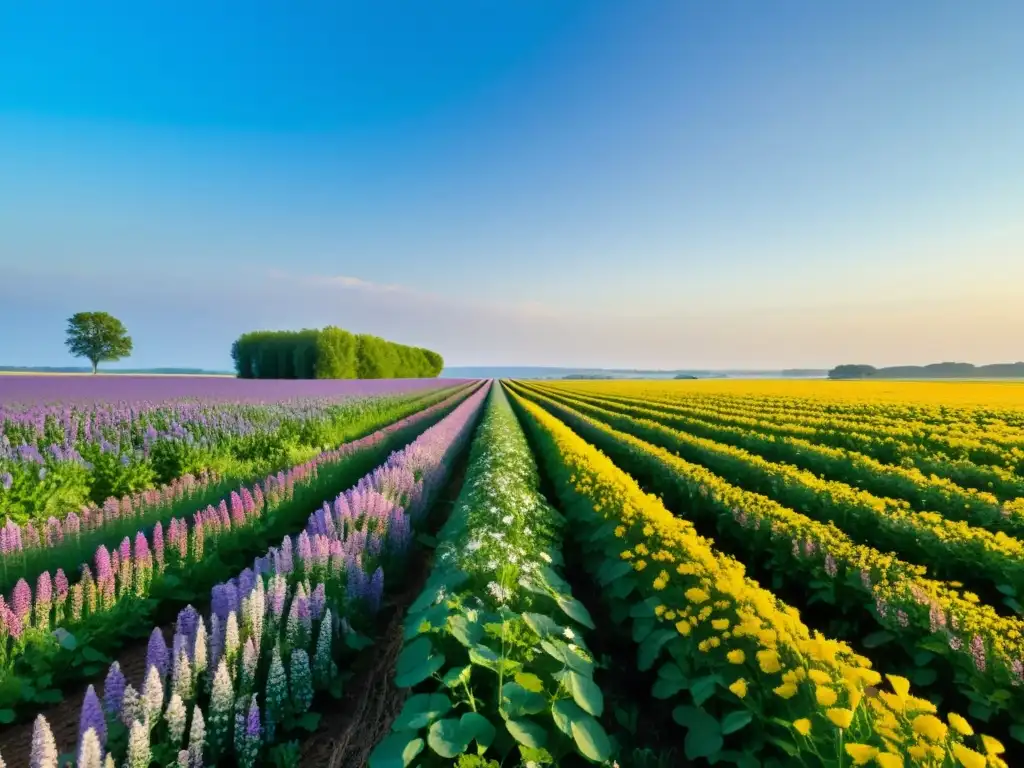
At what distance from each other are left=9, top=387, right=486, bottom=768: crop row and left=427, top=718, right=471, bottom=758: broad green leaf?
3.64ft

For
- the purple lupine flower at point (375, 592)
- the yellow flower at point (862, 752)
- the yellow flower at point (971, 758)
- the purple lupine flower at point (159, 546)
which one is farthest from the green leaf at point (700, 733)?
the purple lupine flower at point (159, 546)

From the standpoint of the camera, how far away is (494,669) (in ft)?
8.87

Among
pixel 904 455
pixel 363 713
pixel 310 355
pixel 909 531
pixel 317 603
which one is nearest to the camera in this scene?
pixel 363 713

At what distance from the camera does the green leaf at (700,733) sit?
2.83m

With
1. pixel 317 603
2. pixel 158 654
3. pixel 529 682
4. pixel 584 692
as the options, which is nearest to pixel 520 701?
pixel 529 682

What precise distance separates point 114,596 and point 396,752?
3.60 metres

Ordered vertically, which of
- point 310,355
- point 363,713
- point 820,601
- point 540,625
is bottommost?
point 820,601

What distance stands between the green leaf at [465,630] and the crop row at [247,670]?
1.11 m

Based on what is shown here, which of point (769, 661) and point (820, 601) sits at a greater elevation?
point (769, 661)

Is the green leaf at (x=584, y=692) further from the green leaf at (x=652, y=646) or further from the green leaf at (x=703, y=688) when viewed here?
the green leaf at (x=652, y=646)

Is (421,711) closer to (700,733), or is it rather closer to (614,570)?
(700,733)

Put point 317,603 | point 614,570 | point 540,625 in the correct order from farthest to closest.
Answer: point 614,570 < point 317,603 < point 540,625

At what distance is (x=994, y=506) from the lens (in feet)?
23.6

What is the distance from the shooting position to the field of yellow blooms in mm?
2455
